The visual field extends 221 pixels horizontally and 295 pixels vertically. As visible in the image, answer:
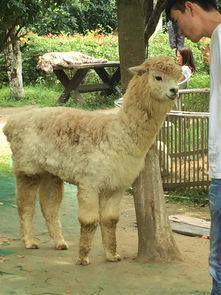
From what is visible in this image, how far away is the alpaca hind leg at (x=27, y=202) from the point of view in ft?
19.5

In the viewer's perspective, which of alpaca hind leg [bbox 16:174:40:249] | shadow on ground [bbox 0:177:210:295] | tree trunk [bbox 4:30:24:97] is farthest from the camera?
tree trunk [bbox 4:30:24:97]

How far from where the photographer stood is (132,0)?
5.42 meters

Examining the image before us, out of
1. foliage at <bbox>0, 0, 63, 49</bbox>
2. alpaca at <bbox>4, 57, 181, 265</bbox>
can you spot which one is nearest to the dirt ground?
alpaca at <bbox>4, 57, 181, 265</bbox>

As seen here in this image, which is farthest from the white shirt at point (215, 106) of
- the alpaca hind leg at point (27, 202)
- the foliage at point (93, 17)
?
the foliage at point (93, 17)

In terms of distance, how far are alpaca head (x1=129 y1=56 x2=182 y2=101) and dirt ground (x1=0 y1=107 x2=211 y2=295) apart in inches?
57.6

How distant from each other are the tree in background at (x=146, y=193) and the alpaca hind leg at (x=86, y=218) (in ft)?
1.57

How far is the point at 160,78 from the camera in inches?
197

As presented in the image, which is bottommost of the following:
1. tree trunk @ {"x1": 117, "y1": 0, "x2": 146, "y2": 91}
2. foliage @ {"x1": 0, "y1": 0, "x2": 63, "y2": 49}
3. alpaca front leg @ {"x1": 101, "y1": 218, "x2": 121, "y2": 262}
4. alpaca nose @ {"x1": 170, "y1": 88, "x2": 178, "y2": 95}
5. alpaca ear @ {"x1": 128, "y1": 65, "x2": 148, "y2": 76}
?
alpaca front leg @ {"x1": 101, "y1": 218, "x2": 121, "y2": 262}

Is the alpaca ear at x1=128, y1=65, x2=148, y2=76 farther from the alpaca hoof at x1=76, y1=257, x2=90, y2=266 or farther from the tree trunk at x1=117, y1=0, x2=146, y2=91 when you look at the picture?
the alpaca hoof at x1=76, y1=257, x2=90, y2=266

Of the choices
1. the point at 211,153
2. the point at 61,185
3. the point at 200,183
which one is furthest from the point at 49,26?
the point at 211,153

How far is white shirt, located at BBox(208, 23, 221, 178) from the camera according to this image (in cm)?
291

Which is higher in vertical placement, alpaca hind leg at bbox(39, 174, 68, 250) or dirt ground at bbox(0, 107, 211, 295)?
alpaca hind leg at bbox(39, 174, 68, 250)

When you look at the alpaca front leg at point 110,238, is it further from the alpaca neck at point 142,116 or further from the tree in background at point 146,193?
the alpaca neck at point 142,116

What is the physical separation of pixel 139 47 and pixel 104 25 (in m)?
24.9
